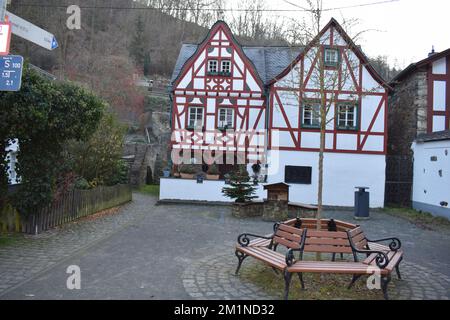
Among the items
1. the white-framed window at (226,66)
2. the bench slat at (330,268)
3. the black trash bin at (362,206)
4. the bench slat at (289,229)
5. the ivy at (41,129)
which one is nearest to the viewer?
the bench slat at (330,268)

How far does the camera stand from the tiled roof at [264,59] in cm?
2068

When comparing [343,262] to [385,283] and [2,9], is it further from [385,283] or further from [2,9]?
[2,9]

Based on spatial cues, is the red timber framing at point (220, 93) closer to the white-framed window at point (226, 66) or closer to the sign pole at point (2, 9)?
the white-framed window at point (226, 66)

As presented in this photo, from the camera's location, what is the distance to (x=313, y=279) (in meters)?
5.94

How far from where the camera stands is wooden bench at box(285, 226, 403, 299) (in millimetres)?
5094

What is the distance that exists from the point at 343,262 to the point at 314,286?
55 centimetres

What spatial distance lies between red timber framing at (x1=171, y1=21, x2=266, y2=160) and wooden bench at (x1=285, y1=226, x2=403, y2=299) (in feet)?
45.2

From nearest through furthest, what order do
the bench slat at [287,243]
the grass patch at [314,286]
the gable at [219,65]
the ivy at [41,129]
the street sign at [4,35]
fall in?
the street sign at [4,35] < the grass patch at [314,286] < the bench slat at [287,243] < the ivy at [41,129] < the gable at [219,65]

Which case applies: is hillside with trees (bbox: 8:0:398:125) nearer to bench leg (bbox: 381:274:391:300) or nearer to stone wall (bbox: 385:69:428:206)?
stone wall (bbox: 385:69:428:206)

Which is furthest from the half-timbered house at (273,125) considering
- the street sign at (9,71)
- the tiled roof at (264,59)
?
the street sign at (9,71)

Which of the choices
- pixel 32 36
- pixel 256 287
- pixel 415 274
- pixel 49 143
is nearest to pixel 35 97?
pixel 49 143

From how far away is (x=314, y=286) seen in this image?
5.64 metres

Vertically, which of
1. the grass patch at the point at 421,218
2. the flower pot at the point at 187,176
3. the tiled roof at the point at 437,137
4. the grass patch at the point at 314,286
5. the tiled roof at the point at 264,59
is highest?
the tiled roof at the point at 264,59

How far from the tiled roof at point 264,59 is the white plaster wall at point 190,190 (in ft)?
19.1
